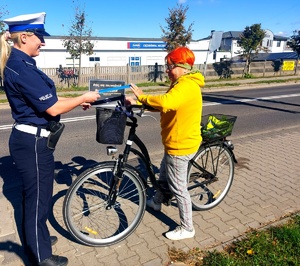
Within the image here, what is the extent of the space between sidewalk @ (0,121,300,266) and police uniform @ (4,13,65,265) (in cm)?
49

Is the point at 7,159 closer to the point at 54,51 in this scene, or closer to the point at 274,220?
the point at 274,220

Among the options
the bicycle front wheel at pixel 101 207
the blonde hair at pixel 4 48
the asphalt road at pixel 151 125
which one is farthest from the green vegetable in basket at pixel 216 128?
the asphalt road at pixel 151 125

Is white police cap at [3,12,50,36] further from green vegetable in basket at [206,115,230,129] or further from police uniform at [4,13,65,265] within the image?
green vegetable in basket at [206,115,230,129]

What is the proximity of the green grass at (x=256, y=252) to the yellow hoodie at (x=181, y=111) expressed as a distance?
1014 millimetres

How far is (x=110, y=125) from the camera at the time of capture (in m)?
2.53

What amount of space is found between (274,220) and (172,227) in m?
1.26

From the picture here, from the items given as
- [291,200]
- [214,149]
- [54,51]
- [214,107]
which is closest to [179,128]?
[214,149]

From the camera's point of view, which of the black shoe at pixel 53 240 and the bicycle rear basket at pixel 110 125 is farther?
the black shoe at pixel 53 240

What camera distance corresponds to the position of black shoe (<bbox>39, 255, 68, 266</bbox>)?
2.48 meters

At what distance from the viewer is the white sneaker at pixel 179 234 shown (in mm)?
2986

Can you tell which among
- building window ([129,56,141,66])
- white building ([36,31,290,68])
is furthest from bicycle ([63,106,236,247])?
building window ([129,56,141,66])

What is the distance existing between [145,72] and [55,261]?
20379 mm

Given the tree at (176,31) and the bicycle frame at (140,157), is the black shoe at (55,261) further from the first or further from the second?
the tree at (176,31)

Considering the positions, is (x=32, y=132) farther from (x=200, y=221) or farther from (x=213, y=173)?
(x=213, y=173)
